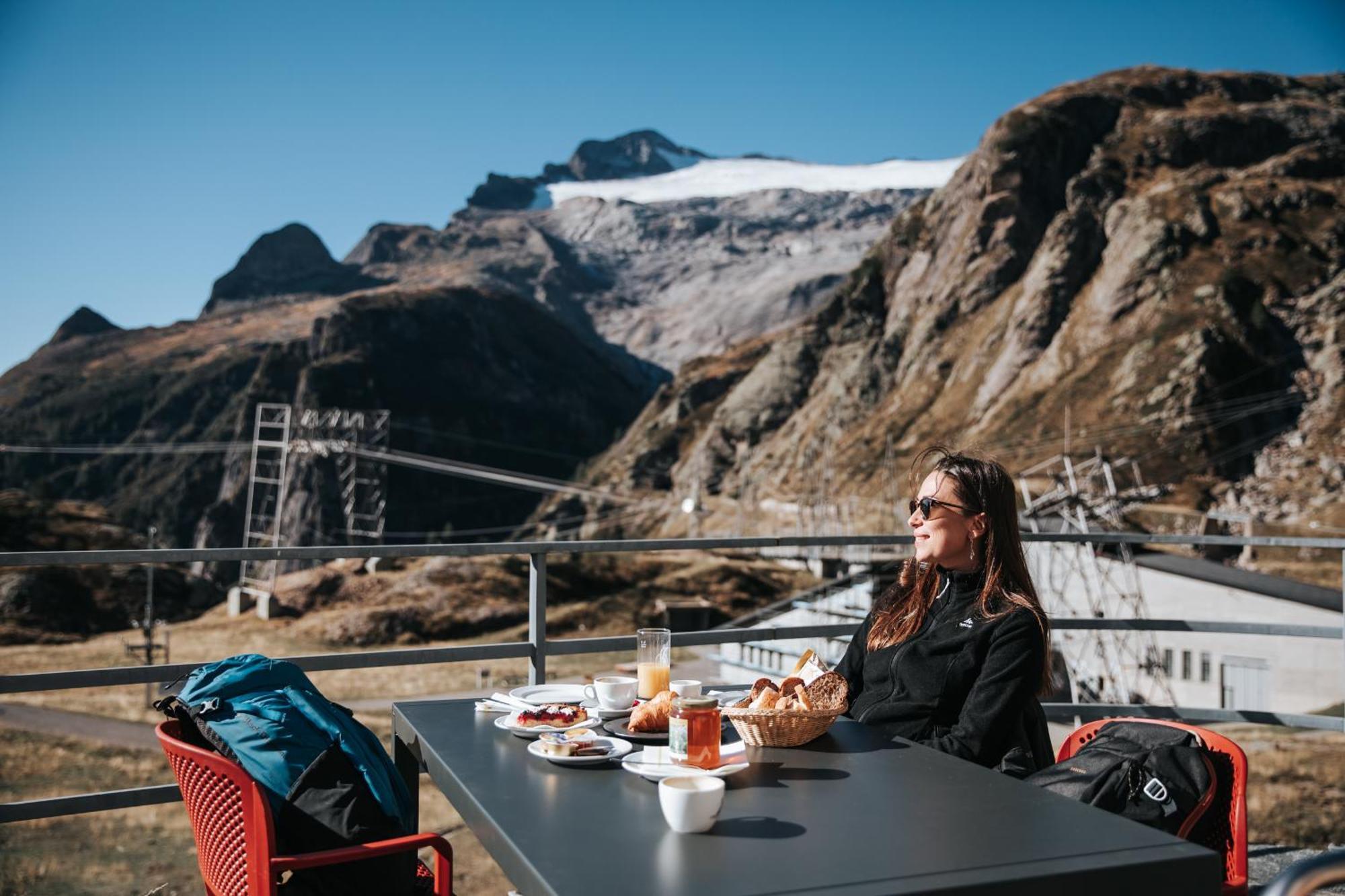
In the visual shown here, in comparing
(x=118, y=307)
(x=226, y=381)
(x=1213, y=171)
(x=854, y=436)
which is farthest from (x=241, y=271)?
(x=1213, y=171)

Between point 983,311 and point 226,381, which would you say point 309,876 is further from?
point 226,381

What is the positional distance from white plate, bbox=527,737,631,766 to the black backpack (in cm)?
89

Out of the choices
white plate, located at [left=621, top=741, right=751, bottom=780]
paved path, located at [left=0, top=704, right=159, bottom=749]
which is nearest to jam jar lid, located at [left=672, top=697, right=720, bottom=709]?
white plate, located at [left=621, top=741, right=751, bottom=780]

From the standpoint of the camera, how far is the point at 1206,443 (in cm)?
6144

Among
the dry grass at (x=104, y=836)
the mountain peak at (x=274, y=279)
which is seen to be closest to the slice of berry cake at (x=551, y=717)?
the dry grass at (x=104, y=836)

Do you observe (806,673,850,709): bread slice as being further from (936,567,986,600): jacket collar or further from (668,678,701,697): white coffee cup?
(936,567,986,600): jacket collar

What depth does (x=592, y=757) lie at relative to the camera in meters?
2.24

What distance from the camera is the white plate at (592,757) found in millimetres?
2229

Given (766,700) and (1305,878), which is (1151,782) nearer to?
(766,700)

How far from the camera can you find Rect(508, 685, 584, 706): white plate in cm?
289

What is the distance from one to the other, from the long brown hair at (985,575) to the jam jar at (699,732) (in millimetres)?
954

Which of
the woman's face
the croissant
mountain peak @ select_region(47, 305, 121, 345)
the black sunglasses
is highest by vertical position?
mountain peak @ select_region(47, 305, 121, 345)

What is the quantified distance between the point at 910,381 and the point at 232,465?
233 feet

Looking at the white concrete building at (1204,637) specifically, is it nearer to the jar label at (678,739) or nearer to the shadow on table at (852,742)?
the shadow on table at (852,742)
